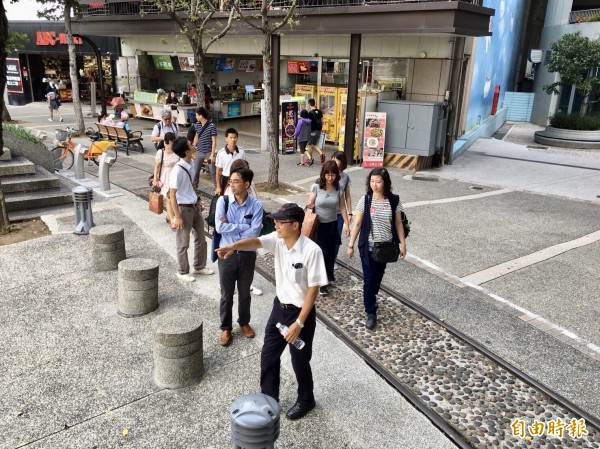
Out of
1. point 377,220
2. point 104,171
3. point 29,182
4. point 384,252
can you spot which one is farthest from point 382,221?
point 29,182

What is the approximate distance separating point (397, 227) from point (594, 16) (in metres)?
26.1

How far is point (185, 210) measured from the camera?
6441 mm

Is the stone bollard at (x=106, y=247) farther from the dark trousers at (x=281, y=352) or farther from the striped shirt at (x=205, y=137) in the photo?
the striped shirt at (x=205, y=137)

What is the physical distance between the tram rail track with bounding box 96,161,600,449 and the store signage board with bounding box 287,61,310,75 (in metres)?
14.5

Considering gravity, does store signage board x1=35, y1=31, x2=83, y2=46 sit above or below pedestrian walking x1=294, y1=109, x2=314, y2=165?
above

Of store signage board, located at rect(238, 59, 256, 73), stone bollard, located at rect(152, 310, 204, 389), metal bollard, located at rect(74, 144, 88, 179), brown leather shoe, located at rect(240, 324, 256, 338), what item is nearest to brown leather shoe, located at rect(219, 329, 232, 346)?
brown leather shoe, located at rect(240, 324, 256, 338)

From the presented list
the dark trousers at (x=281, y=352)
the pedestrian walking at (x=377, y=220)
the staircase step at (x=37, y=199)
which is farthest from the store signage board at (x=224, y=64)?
the dark trousers at (x=281, y=352)

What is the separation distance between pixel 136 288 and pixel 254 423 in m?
3.33

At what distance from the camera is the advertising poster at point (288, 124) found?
1617 cm

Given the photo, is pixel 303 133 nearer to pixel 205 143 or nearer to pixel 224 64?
pixel 205 143

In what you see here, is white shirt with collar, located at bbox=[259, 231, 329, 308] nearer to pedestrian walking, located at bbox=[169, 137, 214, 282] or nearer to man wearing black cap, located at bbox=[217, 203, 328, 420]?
man wearing black cap, located at bbox=[217, 203, 328, 420]

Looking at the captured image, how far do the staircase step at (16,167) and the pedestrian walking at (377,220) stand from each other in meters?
7.58

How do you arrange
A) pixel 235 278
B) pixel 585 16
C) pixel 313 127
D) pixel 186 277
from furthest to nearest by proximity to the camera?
pixel 585 16 < pixel 313 127 < pixel 186 277 < pixel 235 278

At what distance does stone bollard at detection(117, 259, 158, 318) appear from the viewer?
225 inches
